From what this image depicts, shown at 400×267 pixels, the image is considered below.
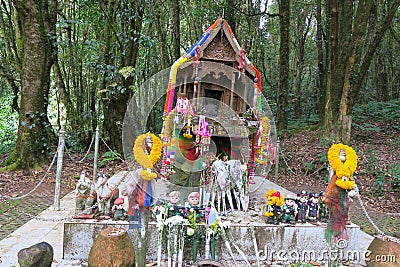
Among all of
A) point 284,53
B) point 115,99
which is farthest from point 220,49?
point 284,53

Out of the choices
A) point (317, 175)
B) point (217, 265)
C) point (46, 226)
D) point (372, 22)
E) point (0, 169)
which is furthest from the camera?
point (372, 22)

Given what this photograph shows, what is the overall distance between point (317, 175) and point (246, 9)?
8933 millimetres

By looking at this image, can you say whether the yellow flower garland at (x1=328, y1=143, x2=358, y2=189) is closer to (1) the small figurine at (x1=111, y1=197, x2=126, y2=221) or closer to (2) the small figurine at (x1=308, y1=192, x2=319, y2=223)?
(2) the small figurine at (x1=308, y1=192, x2=319, y2=223)

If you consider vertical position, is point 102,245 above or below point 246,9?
below

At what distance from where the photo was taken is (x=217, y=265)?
3.90 m

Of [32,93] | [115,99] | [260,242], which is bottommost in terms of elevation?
[260,242]

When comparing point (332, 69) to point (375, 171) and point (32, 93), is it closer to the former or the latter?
point (375, 171)

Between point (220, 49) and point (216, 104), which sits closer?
point (220, 49)

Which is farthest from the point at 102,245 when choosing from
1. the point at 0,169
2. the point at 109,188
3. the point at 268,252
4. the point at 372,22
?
the point at 372,22

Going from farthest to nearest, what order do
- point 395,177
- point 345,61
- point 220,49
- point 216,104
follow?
point 345,61, point 395,177, point 216,104, point 220,49

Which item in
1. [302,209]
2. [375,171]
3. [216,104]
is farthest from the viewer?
[375,171]

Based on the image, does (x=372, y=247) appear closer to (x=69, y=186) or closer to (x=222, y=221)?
(x=222, y=221)

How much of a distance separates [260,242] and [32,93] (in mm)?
→ 7145

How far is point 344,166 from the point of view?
3.93 meters
